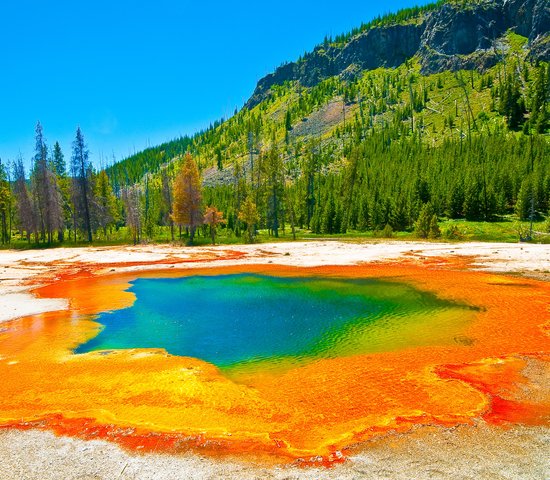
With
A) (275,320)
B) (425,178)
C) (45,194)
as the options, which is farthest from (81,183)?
(425,178)

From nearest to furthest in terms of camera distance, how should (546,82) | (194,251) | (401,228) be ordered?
(194,251) < (401,228) < (546,82)

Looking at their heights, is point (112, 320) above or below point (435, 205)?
below

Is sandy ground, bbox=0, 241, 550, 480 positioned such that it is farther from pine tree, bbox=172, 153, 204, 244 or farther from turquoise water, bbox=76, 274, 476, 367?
pine tree, bbox=172, 153, 204, 244

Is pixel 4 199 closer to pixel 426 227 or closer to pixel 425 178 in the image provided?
pixel 426 227

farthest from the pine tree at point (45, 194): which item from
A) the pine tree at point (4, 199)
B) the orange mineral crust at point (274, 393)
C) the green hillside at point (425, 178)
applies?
the orange mineral crust at point (274, 393)

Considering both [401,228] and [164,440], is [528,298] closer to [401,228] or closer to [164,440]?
[164,440]

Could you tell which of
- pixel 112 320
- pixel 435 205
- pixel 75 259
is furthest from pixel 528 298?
pixel 435 205

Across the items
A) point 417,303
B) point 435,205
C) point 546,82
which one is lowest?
point 417,303

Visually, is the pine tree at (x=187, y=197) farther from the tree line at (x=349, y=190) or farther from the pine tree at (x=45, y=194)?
the pine tree at (x=45, y=194)
